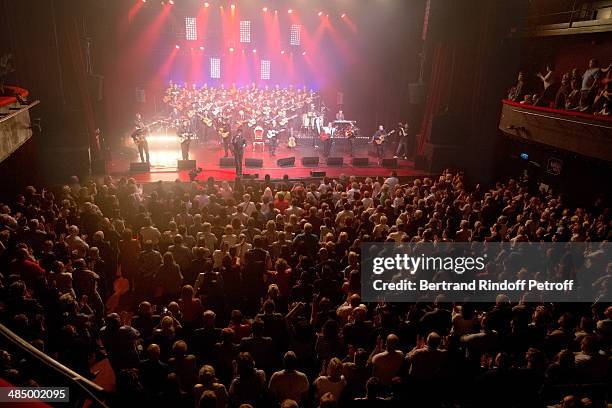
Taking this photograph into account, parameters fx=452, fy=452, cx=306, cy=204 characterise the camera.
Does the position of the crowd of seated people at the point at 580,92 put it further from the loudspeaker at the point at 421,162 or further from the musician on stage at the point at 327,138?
the musician on stage at the point at 327,138

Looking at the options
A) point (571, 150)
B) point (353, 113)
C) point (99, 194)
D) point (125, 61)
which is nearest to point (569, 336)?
point (571, 150)

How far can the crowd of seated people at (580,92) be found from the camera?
35.4 feet

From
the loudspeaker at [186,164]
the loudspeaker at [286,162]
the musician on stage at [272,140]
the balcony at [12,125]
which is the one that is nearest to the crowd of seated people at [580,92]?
the loudspeaker at [286,162]

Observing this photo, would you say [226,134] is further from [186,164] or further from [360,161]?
[360,161]

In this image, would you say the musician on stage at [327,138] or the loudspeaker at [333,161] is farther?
the musician on stage at [327,138]

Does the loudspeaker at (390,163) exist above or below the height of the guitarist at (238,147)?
below

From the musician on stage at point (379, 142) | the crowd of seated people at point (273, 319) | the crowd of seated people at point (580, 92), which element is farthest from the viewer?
the musician on stage at point (379, 142)

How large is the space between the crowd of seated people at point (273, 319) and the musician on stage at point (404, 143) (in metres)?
10.2

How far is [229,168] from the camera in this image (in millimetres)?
16875

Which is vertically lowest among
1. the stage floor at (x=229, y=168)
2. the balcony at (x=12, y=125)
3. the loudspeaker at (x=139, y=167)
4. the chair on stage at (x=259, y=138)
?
the stage floor at (x=229, y=168)

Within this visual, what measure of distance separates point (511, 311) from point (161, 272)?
15.9 feet

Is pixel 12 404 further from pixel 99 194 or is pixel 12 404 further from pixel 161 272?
pixel 99 194

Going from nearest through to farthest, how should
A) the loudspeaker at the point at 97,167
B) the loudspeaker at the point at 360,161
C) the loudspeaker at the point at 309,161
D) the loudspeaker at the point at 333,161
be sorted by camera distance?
1. the loudspeaker at the point at 97,167
2. the loudspeaker at the point at 309,161
3. the loudspeaker at the point at 333,161
4. the loudspeaker at the point at 360,161

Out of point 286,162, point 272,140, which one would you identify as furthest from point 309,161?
point 272,140
